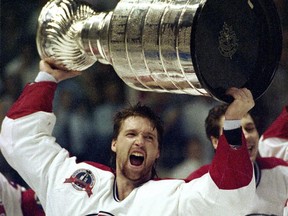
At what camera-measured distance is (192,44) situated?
1182 millimetres

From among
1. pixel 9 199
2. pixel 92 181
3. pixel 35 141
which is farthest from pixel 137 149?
pixel 9 199

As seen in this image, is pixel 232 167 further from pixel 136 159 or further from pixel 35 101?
pixel 35 101

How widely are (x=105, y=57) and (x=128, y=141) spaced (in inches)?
9.8

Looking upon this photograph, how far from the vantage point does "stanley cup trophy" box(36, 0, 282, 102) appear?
1209 millimetres

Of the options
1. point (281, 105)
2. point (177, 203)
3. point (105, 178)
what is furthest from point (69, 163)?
point (281, 105)

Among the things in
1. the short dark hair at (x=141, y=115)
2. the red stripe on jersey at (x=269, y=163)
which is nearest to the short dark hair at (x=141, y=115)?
the short dark hair at (x=141, y=115)

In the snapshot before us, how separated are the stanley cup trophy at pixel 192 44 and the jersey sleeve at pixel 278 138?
0.67m

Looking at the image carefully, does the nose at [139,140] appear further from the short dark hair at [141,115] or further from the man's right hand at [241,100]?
the man's right hand at [241,100]

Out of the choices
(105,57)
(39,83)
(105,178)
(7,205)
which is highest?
(105,57)

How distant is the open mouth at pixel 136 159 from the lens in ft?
5.08

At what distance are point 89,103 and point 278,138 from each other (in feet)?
2.20

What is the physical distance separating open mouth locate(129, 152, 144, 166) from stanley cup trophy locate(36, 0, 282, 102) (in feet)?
0.74

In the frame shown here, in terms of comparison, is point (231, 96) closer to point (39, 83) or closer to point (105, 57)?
point (105, 57)

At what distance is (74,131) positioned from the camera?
2238mm
